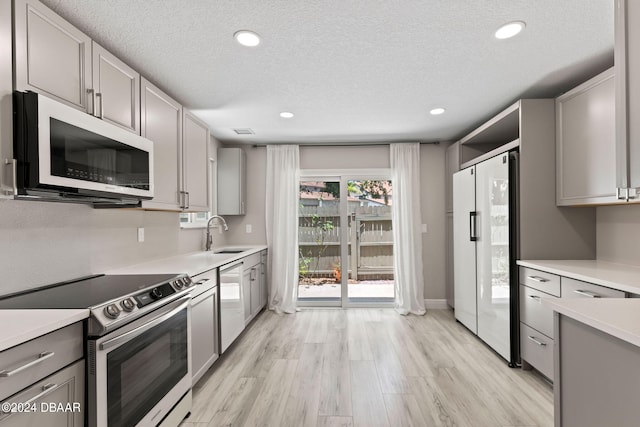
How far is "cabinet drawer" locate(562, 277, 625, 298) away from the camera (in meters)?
1.83

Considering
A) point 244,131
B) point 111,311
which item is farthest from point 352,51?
point 244,131

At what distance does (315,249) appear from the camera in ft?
15.5

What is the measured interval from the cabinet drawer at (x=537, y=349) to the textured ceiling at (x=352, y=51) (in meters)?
2.03

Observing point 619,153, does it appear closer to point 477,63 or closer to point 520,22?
point 520,22

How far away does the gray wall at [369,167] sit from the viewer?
4535 mm

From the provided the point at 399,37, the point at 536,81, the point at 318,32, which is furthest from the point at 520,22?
the point at 318,32

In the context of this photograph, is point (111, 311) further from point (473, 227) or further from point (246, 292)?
point (473, 227)

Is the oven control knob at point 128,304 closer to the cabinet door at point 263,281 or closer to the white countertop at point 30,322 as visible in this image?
the white countertop at point 30,322

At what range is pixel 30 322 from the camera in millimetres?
1138

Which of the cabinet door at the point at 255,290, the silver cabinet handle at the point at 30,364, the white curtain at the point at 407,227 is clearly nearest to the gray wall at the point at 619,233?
the white curtain at the point at 407,227

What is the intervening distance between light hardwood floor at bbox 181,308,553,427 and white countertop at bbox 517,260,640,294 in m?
0.91

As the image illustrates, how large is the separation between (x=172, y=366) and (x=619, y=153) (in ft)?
7.71

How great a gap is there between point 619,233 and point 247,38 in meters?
3.08

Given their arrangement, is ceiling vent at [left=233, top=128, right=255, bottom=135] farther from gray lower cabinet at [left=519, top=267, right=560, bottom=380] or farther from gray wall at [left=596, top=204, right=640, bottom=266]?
gray wall at [left=596, top=204, right=640, bottom=266]
